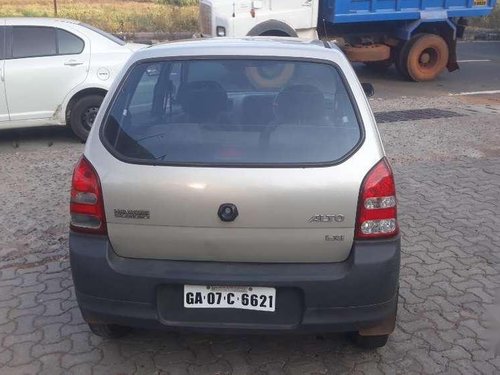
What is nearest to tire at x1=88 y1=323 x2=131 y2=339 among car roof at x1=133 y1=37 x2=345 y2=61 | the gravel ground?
the gravel ground

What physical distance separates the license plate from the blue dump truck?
8800 mm

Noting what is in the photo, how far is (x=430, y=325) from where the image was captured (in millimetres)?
3473

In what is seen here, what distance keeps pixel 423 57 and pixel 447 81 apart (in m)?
0.78

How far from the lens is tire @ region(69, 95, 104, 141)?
752 centimetres

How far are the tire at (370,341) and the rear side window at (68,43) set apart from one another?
18.4ft

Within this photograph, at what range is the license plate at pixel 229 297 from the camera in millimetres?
2697

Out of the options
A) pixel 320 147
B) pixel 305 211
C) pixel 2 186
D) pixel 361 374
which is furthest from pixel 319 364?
pixel 2 186

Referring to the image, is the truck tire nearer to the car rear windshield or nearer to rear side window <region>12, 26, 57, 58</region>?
rear side window <region>12, 26, 57, 58</region>

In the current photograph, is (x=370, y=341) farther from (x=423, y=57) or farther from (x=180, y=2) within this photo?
(x=180, y=2)

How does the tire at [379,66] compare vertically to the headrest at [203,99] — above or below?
below

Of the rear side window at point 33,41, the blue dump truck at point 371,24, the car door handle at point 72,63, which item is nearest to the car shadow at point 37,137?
the car door handle at point 72,63

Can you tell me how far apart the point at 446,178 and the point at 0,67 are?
5.22 metres

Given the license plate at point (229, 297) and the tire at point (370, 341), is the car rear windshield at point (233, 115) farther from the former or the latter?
the tire at point (370, 341)

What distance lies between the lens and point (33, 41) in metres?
7.38
